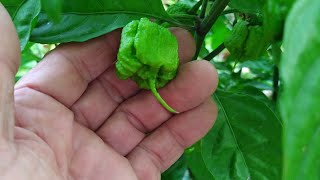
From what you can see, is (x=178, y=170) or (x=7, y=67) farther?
(x=178, y=170)

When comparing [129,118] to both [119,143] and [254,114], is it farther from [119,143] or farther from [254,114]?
[254,114]

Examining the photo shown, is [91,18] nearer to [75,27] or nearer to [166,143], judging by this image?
[75,27]

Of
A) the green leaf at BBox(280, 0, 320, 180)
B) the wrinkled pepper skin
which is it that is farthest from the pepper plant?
the green leaf at BBox(280, 0, 320, 180)

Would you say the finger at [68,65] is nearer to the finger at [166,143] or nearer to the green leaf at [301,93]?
the finger at [166,143]

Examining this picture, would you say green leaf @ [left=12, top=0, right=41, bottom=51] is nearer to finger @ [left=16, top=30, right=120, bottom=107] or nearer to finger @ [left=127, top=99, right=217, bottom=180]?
finger @ [left=16, top=30, right=120, bottom=107]

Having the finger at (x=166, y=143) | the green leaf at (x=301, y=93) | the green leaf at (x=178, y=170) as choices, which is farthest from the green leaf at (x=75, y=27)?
the green leaf at (x=301, y=93)

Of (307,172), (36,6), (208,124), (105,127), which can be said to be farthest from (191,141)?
(307,172)

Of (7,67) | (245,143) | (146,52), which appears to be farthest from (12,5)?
(245,143)
